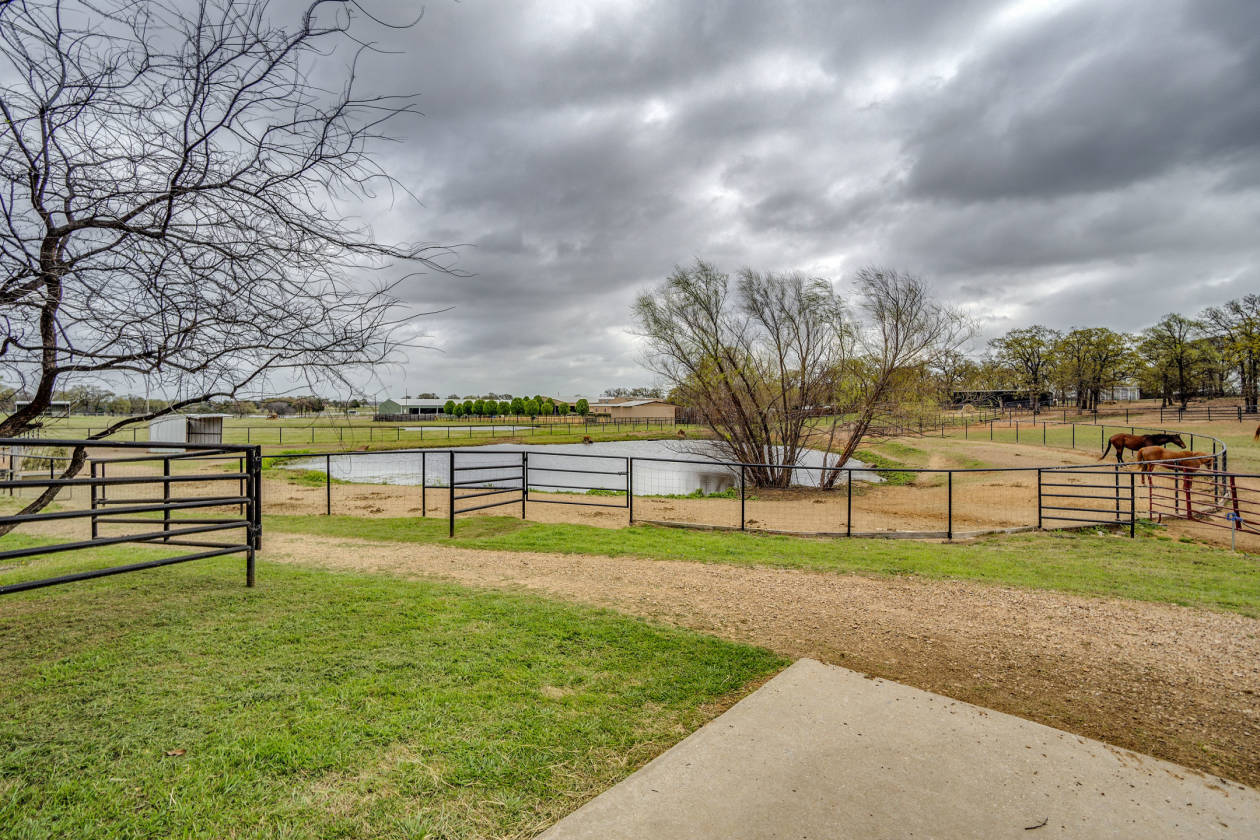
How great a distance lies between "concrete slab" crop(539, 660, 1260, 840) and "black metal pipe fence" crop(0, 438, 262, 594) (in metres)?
3.30

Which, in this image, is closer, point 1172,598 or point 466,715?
point 466,715

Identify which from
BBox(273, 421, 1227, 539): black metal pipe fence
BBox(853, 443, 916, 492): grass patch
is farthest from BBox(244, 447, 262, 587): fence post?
BBox(853, 443, 916, 492): grass patch

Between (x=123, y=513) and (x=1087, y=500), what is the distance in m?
19.5

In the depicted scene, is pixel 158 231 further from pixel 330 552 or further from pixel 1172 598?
pixel 1172 598

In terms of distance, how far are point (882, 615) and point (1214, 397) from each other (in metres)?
80.4

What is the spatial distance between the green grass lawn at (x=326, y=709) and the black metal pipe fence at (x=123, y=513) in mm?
536

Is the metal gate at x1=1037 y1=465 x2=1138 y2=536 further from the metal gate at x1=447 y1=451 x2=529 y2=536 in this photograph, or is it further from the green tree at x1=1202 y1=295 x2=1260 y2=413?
the green tree at x1=1202 y1=295 x2=1260 y2=413

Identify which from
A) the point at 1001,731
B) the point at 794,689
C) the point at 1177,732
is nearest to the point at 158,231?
the point at 794,689

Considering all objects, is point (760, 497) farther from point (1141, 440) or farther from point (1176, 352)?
point (1176, 352)

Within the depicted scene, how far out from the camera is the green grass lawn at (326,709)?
7.52 feet

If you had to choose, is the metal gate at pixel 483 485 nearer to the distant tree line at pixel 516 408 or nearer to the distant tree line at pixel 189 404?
the distant tree line at pixel 189 404

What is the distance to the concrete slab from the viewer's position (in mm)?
2270

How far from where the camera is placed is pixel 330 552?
7.84m

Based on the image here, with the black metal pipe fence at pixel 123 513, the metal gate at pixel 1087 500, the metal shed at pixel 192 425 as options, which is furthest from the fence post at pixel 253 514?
the metal gate at pixel 1087 500
